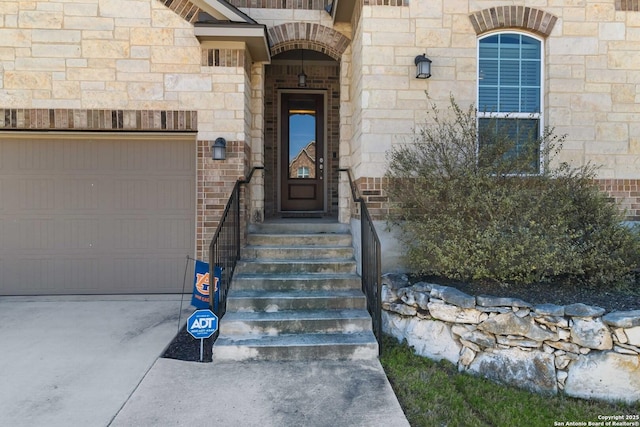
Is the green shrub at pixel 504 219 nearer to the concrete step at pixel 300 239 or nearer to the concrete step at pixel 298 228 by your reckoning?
the concrete step at pixel 300 239

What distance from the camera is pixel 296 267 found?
481cm

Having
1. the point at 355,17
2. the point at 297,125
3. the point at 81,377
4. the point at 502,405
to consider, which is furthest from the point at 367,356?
the point at 297,125

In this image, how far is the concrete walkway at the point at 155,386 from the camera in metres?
2.79

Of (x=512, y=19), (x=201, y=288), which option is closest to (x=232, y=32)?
(x=201, y=288)

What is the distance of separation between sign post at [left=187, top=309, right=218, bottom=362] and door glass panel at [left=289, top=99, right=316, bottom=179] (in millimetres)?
4140

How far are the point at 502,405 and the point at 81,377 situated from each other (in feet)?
11.2

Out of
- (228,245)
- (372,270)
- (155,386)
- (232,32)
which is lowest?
(155,386)

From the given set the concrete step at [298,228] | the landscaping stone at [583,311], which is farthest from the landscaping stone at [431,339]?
the concrete step at [298,228]

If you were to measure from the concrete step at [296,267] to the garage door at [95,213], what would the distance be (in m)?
1.35

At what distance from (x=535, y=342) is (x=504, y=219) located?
1.18 meters

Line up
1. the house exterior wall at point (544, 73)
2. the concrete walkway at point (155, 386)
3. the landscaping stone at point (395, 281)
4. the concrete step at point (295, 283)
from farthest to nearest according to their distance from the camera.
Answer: the house exterior wall at point (544, 73) → the concrete step at point (295, 283) → the landscaping stone at point (395, 281) → the concrete walkway at point (155, 386)

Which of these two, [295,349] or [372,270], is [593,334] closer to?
[372,270]

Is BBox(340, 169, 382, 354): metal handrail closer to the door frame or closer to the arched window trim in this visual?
the arched window trim

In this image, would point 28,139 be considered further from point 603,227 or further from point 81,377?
point 603,227
